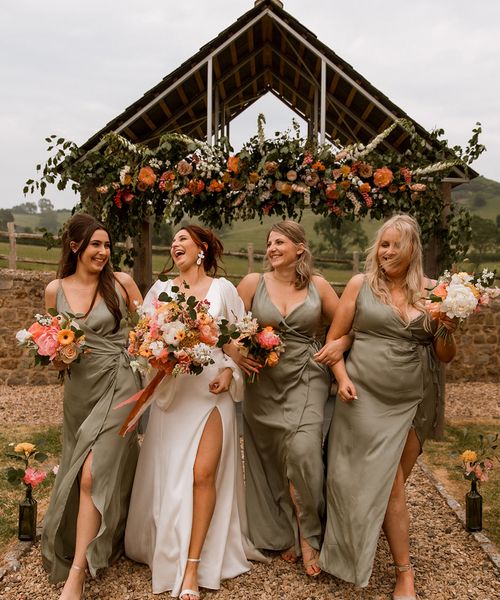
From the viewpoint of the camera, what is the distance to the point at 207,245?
13.7 ft

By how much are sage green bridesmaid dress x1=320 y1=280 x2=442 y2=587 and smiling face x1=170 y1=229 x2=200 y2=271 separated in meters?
1.12

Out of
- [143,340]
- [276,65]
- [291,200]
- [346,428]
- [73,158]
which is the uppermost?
[276,65]

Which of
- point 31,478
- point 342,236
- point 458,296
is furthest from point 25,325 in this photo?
point 342,236

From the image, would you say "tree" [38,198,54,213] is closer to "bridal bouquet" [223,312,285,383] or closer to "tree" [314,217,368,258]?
"tree" [314,217,368,258]

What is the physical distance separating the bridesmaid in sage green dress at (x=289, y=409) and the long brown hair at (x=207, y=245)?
297 mm

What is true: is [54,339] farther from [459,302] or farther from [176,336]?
[459,302]

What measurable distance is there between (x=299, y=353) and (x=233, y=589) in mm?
1532

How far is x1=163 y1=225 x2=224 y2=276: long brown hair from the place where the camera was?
13.4 feet

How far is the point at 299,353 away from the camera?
4172 millimetres

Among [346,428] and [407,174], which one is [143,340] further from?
[407,174]

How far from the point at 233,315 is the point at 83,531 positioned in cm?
160

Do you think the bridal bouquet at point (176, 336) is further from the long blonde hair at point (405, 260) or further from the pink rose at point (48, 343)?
the long blonde hair at point (405, 260)

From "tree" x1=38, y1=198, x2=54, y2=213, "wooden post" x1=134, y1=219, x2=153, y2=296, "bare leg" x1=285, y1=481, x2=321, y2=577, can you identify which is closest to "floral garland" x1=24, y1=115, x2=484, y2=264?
"wooden post" x1=134, y1=219, x2=153, y2=296

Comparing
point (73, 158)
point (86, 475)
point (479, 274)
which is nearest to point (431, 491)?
point (479, 274)
